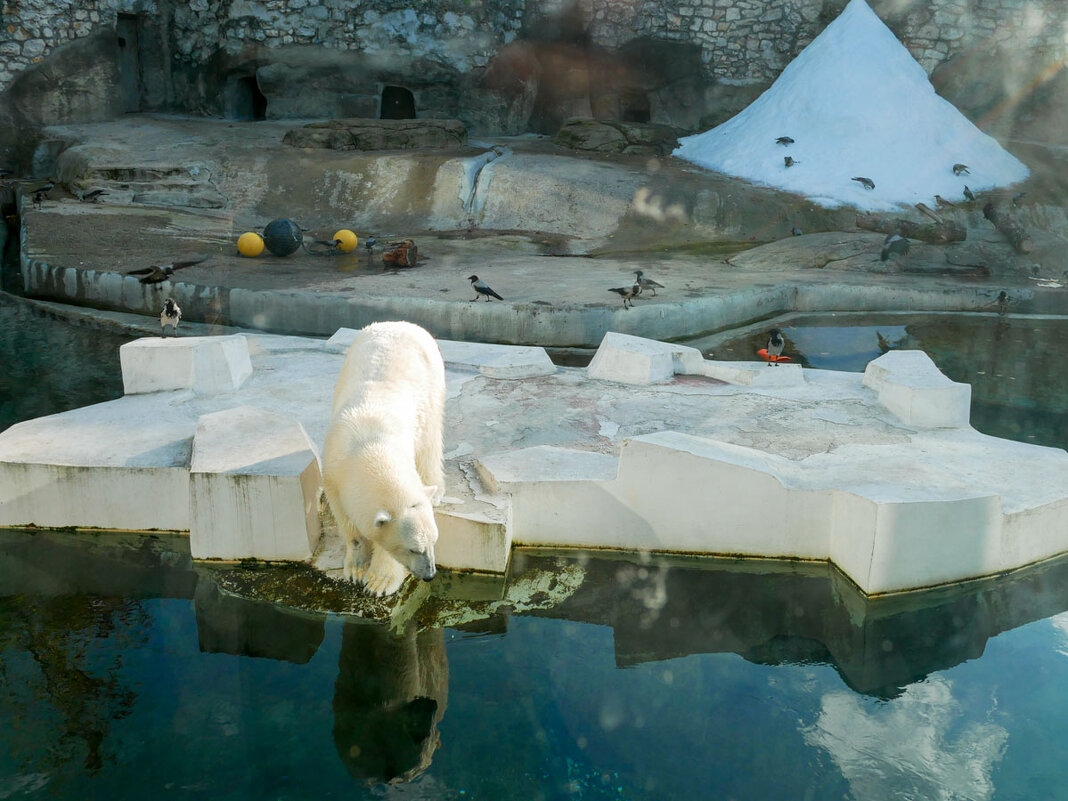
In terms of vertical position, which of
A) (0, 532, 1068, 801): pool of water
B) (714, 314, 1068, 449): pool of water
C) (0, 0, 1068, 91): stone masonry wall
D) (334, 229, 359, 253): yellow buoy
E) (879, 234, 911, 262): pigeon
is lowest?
(0, 532, 1068, 801): pool of water

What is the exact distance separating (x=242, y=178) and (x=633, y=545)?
40.4 ft

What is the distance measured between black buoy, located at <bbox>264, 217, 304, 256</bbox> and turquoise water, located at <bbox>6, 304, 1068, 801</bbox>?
7.68 meters

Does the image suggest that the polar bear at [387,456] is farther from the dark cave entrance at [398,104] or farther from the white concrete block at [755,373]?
the dark cave entrance at [398,104]

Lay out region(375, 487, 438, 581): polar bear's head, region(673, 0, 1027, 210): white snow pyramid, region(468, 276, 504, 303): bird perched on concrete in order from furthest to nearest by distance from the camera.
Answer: region(673, 0, 1027, 210): white snow pyramid, region(468, 276, 504, 303): bird perched on concrete, region(375, 487, 438, 581): polar bear's head

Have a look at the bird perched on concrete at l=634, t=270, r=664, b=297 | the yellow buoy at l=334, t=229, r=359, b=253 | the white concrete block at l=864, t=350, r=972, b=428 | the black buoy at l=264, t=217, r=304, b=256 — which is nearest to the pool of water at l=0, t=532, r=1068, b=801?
the white concrete block at l=864, t=350, r=972, b=428

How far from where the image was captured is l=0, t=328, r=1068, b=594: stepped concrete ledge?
19.2 ft

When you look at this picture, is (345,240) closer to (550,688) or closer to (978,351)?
(978,351)

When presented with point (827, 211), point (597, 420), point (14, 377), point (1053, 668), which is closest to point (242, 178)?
point (14, 377)

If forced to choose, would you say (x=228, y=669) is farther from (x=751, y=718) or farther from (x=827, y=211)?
(x=827, y=211)

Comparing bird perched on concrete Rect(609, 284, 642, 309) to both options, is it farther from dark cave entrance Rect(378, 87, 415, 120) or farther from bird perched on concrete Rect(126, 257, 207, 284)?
dark cave entrance Rect(378, 87, 415, 120)

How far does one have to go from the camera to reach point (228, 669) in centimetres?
523

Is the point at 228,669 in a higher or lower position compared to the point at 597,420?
lower

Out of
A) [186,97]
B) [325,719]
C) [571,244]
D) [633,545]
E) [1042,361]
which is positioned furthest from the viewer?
[186,97]

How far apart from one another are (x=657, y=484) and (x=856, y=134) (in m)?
13.7
